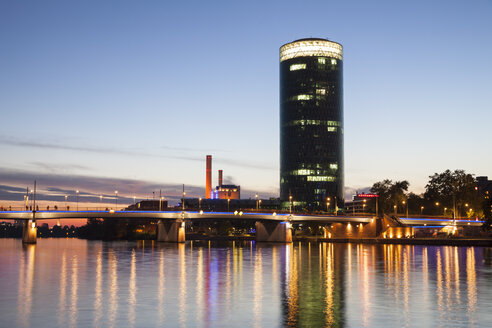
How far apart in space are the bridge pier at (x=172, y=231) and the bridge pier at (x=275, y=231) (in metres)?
28.9

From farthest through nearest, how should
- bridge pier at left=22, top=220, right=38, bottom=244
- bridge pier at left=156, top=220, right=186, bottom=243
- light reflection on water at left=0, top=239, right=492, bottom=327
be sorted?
bridge pier at left=156, top=220, right=186, bottom=243
bridge pier at left=22, top=220, right=38, bottom=244
light reflection on water at left=0, top=239, right=492, bottom=327

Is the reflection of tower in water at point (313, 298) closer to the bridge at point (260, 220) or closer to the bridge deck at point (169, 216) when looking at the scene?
the bridge deck at point (169, 216)

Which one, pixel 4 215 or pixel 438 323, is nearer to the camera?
pixel 438 323

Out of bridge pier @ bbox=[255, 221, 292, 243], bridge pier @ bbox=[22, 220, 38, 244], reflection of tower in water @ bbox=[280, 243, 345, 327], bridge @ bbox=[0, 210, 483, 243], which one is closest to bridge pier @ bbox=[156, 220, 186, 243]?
bridge @ bbox=[0, 210, 483, 243]

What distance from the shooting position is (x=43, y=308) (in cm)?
3519

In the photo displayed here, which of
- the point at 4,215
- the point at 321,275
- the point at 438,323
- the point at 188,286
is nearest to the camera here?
the point at 438,323

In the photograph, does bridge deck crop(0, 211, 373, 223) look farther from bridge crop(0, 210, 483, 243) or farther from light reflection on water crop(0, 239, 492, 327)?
light reflection on water crop(0, 239, 492, 327)

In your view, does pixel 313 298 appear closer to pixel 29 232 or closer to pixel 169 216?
pixel 169 216

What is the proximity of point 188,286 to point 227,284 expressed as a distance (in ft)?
11.5

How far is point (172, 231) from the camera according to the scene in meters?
185

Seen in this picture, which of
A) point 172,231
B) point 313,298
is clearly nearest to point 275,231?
point 172,231

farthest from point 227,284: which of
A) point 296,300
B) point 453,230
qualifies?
point 453,230

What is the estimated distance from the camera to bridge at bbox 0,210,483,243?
557ft

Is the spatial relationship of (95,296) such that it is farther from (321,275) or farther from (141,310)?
(321,275)
